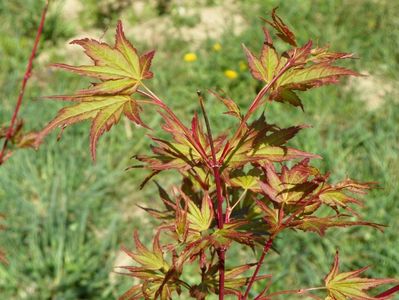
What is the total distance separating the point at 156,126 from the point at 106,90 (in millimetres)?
2621

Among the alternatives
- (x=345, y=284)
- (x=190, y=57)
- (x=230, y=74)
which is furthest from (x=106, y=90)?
(x=190, y=57)

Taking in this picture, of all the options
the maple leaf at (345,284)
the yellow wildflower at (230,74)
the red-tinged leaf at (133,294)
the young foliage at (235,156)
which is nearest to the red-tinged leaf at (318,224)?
the young foliage at (235,156)

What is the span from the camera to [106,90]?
1.11m

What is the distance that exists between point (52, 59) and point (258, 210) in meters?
3.30

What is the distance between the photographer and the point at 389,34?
424 cm

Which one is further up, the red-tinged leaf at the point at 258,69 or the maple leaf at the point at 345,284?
the red-tinged leaf at the point at 258,69

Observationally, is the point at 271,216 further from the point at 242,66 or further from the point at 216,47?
the point at 216,47

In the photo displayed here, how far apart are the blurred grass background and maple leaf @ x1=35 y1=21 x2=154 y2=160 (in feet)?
5.74

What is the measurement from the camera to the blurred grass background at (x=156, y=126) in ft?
9.36

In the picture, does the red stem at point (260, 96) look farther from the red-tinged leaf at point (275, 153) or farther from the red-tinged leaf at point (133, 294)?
the red-tinged leaf at point (133, 294)

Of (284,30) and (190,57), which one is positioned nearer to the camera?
(284,30)

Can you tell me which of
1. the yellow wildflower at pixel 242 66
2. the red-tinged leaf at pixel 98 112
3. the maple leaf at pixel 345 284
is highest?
the yellow wildflower at pixel 242 66

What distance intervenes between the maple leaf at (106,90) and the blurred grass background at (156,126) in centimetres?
175

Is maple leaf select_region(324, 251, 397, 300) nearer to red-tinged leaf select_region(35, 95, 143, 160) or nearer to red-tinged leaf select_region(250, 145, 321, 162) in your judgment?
red-tinged leaf select_region(250, 145, 321, 162)
